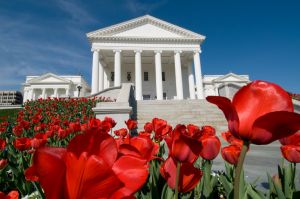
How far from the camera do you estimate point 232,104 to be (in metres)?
0.80

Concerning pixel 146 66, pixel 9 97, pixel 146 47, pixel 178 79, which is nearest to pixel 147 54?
pixel 146 47

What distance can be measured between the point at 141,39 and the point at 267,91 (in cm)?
3829

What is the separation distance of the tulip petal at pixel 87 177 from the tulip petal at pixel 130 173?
0.19 ft

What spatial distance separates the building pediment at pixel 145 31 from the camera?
121 ft

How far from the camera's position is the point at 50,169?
0.52 metres

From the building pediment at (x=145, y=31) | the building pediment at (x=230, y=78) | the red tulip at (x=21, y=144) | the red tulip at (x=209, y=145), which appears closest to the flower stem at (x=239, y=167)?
the red tulip at (x=209, y=145)

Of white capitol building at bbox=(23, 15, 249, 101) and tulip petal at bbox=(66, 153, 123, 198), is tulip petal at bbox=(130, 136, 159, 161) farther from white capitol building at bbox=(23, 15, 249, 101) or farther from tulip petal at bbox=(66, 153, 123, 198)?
white capitol building at bbox=(23, 15, 249, 101)

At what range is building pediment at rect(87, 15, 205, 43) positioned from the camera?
36.8 m

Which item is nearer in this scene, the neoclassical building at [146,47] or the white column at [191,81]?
the neoclassical building at [146,47]

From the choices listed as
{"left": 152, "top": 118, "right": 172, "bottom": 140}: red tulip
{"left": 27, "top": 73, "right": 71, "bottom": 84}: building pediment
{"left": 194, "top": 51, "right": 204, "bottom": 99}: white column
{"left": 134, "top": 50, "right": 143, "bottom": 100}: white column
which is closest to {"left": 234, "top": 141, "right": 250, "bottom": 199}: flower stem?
{"left": 152, "top": 118, "right": 172, "bottom": 140}: red tulip

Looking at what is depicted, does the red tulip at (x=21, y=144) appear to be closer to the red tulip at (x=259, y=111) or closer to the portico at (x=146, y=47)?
the red tulip at (x=259, y=111)

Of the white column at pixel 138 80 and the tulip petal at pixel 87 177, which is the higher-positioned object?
the white column at pixel 138 80

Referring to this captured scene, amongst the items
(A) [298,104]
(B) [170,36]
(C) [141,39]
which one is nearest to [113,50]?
(C) [141,39]

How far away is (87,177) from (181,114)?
12404 mm
